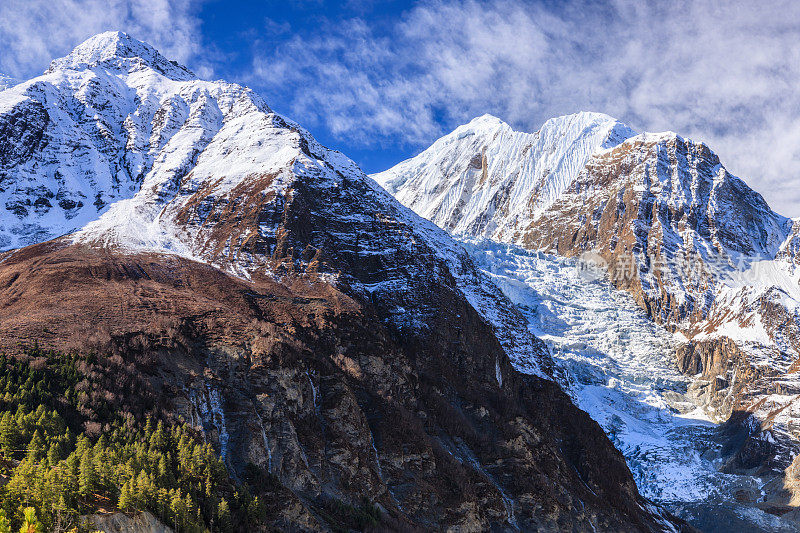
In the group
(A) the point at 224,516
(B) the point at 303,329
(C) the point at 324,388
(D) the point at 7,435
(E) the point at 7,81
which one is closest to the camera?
(D) the point at 7,435

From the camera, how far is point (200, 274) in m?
80.8

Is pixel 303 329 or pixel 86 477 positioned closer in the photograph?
pixel 86 477

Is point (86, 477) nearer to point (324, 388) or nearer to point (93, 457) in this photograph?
→ point (93, 457)

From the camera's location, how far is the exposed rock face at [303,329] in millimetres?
54438

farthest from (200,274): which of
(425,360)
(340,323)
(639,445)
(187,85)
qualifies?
(639,445)

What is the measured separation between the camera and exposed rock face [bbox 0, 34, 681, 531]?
54.4 metres

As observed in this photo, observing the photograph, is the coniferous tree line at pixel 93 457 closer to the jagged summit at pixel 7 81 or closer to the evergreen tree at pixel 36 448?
the evergreen tree at pixel 36 448

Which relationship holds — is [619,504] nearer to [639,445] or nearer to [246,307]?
[246,307]

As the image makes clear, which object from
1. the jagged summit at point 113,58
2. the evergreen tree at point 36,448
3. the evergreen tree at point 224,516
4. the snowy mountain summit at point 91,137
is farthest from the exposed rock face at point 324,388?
the jagged summit at point 113,58

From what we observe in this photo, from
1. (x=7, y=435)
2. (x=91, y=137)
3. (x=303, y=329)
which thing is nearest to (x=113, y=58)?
(x=91, y=137)

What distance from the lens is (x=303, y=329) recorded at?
72062 millimetres

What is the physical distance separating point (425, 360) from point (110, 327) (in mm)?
46378

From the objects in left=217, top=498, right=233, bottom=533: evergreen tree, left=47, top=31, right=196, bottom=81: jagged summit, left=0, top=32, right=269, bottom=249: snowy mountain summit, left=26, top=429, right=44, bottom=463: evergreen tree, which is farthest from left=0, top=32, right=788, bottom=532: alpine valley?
left=47, top=31, right=196, bottom=81: jagged summit

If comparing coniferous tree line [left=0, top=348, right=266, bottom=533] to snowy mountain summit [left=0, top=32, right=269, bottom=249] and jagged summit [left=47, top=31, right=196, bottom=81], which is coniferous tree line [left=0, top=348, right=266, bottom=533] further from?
jagged summit [left=47, top=31, right=196, bottom=81]
